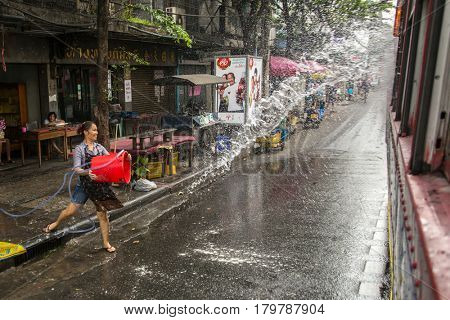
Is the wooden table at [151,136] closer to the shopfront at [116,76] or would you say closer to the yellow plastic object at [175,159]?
the yellow plastic object at [175,159]

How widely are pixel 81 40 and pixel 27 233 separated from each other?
848 centimetres

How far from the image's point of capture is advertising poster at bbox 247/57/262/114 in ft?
54.3

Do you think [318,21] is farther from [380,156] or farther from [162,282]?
[162,282]

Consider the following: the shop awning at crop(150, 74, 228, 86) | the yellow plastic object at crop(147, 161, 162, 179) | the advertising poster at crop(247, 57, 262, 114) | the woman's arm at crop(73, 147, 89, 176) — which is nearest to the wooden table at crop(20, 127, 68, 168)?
the yellow plastic object at crop(147, 161, 162, 179)

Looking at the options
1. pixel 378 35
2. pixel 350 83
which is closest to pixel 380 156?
pixel 378 35

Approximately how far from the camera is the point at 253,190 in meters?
9.89

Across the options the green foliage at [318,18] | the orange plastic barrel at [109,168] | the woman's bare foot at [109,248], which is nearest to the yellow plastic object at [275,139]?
the woman's bare foot at [109,248]

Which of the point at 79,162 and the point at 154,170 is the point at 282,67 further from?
the point at 79,162

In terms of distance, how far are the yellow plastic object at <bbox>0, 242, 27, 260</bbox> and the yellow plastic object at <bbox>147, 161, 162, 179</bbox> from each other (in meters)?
4.63

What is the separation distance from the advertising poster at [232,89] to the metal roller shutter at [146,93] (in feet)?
9.47

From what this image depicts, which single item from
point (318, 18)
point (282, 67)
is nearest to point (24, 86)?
point (282, 67)

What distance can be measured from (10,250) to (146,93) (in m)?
12.9

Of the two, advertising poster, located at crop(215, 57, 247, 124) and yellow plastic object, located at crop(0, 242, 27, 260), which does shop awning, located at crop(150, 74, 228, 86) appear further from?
yellow plastic object, located at crop(0, 242, 27, 260)

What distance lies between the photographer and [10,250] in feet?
18.5
